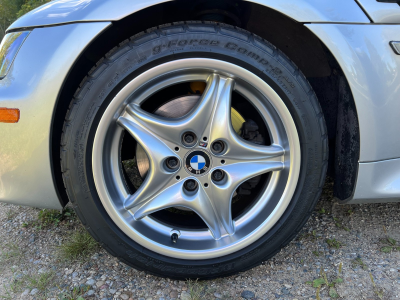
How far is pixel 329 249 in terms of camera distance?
149cm

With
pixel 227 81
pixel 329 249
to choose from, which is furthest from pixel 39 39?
Answer: pixel 329 249

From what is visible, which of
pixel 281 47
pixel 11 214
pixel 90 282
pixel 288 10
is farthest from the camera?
pixel 11 214

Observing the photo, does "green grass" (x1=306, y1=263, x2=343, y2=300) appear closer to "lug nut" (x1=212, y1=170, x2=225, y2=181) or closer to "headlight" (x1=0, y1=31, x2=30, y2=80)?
"lug nut" (x1=212, y1=170, x2=225, y2=181)

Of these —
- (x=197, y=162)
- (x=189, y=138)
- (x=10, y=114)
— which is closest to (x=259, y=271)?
(x=197, y=162)

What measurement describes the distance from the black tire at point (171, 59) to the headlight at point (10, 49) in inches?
13.0

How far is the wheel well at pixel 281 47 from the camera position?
122 centimetres

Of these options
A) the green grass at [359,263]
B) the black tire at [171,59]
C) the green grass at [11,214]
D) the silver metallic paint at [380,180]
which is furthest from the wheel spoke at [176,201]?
the green grass at [11,214]

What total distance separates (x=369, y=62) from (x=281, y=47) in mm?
455

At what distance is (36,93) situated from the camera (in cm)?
113

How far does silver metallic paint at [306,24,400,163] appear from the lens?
44.1 inches

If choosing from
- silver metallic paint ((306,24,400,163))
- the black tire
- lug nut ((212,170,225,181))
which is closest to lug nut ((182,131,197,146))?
lug nut ((212,170,225,181))

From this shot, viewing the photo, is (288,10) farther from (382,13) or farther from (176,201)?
(176,201)

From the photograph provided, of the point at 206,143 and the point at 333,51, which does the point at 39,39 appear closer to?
the point at 206,143

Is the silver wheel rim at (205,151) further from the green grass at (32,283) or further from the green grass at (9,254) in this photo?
the green grass at (9,254)
